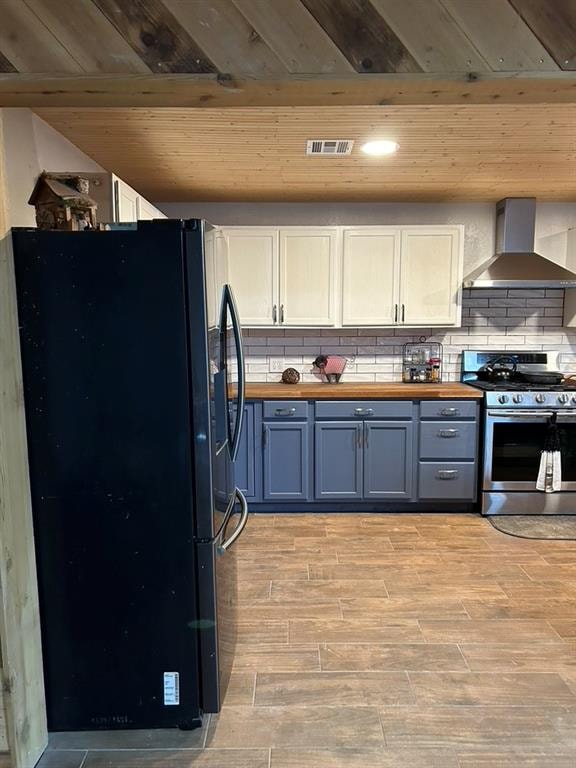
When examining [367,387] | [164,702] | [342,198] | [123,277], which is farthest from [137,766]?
[342,198]

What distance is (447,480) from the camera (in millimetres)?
3797

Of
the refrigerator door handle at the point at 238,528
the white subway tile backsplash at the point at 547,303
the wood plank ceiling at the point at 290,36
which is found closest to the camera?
the wood plank ceiling at the point at 290,36

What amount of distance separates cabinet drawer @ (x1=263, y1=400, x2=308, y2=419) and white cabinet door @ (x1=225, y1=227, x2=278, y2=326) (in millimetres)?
660

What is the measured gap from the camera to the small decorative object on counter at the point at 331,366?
13.8 feet

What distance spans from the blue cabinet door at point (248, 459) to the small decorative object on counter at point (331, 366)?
2.56 feet

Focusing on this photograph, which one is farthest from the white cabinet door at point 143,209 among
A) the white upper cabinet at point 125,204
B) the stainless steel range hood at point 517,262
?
the stainless steel range hood at point 517,262

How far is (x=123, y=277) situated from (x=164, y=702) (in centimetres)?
151

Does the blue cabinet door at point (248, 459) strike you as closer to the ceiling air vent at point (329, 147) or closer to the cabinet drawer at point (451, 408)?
the cabinet drawer at point (451, 408)

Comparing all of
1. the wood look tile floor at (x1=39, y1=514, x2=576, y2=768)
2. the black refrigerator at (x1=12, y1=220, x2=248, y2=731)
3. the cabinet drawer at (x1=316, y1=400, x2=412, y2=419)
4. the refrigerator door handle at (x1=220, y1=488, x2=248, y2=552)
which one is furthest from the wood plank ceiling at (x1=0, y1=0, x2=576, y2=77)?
the cabinet drawer at (x1=316, y1=400, x2=412, y2=419)

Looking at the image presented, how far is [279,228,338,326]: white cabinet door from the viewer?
3906mm

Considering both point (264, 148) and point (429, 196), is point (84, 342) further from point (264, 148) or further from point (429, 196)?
point (429, 196)

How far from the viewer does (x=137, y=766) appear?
1740 mm

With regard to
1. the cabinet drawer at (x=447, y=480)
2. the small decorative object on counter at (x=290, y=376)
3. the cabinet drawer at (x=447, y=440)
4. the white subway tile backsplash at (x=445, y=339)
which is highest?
the white subway tile backsplash at (x=445, y=339)

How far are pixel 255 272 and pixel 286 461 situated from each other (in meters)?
1.48
